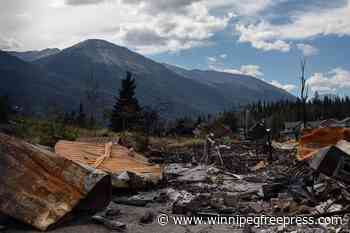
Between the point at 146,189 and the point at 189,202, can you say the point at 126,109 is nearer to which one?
the point at 146,189

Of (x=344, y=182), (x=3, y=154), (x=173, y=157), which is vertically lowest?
(x=173, y=157)

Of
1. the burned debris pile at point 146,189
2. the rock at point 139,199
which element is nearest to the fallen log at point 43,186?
the burned debris pile at point 146,189

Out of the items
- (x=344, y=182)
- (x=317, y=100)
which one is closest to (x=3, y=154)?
(x=344, y=182)

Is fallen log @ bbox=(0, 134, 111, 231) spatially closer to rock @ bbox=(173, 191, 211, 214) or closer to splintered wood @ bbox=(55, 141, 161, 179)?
rock @ bbox=(173, 191, 211, 214)

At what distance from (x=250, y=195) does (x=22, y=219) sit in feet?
16.8

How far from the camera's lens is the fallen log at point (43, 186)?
6.52 metres

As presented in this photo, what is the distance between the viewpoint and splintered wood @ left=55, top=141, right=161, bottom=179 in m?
10.8

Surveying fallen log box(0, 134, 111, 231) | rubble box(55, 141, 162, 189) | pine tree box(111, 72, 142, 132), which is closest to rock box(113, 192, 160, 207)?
rubble box(55, 141, 162, 189)

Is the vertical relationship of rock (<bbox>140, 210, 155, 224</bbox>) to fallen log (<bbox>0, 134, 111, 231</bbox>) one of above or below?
below

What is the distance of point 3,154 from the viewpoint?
7066mm

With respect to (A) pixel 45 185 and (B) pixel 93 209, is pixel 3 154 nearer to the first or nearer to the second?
(A) pixel 45 185

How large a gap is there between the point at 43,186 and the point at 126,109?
30.1m

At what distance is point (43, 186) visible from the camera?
22.7 ft

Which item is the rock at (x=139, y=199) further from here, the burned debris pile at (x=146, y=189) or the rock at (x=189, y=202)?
the rock at (x=189, y=202)
